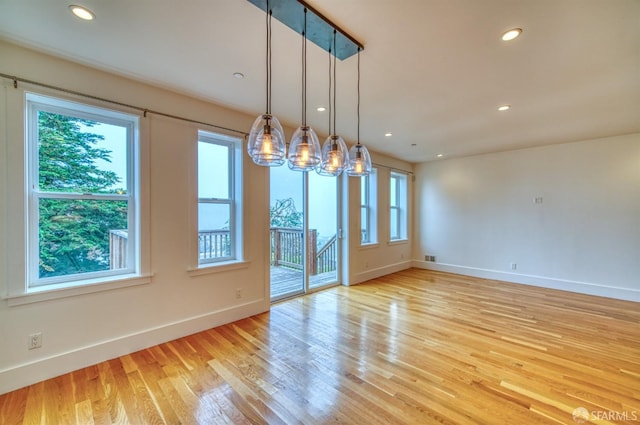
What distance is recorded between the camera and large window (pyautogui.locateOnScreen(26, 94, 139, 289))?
89.6 inches

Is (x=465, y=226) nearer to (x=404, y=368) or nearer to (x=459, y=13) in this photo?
(x=404, y=368)

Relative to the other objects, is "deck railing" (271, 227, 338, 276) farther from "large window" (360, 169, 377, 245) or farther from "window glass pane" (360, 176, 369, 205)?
"window glass pane" (360, 176, 369, 205)

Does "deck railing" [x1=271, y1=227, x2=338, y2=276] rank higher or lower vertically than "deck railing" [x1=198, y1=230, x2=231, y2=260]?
lower

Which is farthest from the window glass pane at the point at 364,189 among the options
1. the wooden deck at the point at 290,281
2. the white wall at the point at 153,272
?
the white wall at the point at 153,272

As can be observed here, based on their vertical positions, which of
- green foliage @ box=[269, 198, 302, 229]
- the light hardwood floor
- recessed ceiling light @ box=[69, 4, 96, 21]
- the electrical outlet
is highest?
recessed ceiling light @ box=[69, 4, 96, 21]

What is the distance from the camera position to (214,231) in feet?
11.2

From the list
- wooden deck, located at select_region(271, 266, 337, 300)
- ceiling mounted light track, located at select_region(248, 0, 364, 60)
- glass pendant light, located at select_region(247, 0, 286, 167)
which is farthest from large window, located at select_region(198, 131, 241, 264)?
ceiling mounted light track, located at select_region(248, 0, 364, 60)

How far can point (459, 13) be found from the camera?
1.68 metres

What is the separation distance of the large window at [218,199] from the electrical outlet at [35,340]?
4.64 feet

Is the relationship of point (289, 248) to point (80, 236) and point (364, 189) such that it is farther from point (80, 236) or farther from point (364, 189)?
point (80, 236)

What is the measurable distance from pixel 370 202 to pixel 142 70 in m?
4.43

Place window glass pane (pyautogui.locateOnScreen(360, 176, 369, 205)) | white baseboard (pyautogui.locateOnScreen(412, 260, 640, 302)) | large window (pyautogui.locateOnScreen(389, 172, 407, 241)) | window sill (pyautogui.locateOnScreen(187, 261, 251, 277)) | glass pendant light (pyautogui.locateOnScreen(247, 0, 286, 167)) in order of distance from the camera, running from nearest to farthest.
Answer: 1. glass pendant light (pyautogui.locateOnScreen(247, 0, 286, 167))
2. window sill (pyautogui.locateOnScreen(187, 261, 251, 277))
3. white baseboard (pyautogui.locateOnScreen(412, 260, 640, 302))
4. window glass pane (pyautogui.locateOnScreen(360, 176, 369, 205))
5. large window (pyautogui.locateOnScreen(389, 172, 407, 241))

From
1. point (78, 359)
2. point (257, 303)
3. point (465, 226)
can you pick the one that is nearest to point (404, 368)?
point (257, 303)

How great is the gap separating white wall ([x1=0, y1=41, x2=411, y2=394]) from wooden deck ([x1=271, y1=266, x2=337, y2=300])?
2.22 ft
